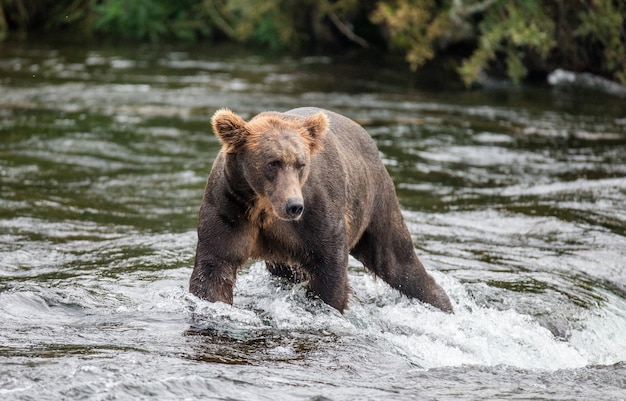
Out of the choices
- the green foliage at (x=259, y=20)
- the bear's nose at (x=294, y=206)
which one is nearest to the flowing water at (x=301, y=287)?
the bear's nose at (x=294, y=206)

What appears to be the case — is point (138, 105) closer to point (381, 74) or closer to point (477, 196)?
point (381, 74)

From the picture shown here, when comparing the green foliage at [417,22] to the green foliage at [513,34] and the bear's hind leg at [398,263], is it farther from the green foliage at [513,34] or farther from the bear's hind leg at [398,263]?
the bear's hind leg at [398,263]

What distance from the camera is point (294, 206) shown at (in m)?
5.30

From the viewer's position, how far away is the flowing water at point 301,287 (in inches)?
205

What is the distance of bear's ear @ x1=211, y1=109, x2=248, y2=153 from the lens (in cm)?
564

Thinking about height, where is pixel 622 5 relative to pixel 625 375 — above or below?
above

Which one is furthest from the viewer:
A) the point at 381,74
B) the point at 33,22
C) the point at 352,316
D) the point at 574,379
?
the point at 33,22

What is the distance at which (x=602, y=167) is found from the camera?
11688mm

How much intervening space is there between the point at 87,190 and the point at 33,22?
16.0 metres

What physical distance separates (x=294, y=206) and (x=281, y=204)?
0.11 m

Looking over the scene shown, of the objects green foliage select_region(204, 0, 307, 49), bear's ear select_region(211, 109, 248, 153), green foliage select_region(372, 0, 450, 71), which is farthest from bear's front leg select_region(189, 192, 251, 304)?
green foliage select_region(204, 0, 307, 49)

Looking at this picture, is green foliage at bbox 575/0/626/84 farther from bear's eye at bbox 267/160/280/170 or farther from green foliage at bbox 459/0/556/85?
bear's eye at bbox 267/160/280/170

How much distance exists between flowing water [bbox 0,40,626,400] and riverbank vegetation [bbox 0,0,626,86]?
2.57ft

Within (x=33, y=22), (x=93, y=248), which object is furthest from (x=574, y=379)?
(x=33, y=22)
